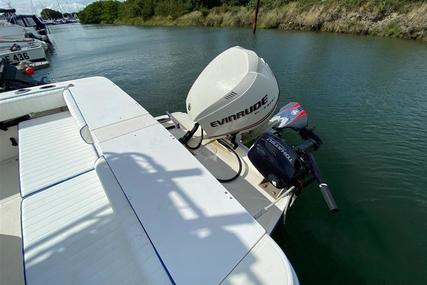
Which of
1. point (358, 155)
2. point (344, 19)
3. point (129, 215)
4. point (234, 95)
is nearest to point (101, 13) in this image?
point (344, 19)

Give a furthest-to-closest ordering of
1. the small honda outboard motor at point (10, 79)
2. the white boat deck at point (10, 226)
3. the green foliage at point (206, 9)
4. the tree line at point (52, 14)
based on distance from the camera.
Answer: the tree line at point (52, 14), the green foliage at point (206, 9), the small honda outboard motor at point (10, 79), the white boat deck at point (10, 226)

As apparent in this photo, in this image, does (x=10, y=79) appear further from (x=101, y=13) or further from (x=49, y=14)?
(x=49, y=14)

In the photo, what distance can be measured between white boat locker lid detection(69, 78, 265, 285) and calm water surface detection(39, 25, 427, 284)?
4.58 ft

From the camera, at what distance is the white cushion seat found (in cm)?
171

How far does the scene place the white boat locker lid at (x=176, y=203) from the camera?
3.18ft

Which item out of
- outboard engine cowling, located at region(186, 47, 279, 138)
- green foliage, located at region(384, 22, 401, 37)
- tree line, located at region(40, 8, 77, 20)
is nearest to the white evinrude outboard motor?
outboard engine cowling, located at region(186, 47, 279, 138)

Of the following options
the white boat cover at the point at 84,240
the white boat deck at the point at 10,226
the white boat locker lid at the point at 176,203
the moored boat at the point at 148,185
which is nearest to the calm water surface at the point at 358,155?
the moored boat at the point at 148,185

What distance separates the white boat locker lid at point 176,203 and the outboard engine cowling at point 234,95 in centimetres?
59

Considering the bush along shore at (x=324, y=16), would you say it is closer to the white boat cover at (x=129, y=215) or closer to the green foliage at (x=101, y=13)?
the white boat cover at (x=129, y=215)

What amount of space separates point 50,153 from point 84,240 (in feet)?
3.54

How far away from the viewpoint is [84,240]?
133 cm

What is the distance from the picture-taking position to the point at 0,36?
12.2 m

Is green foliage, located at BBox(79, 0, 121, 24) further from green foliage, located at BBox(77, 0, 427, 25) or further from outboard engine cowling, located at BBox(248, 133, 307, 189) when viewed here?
outboard engine cowling, located at BBox(248, 133, 307, 189)

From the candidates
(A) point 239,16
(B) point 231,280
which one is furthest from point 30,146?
(A) point 239,16
